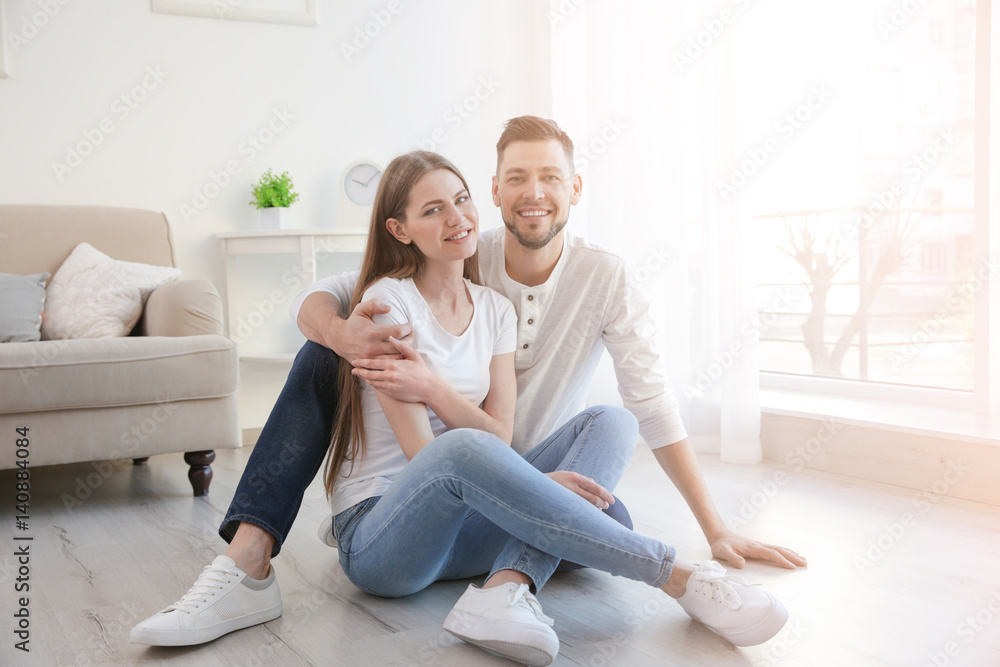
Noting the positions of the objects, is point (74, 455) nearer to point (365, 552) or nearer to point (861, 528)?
point (365, 552)

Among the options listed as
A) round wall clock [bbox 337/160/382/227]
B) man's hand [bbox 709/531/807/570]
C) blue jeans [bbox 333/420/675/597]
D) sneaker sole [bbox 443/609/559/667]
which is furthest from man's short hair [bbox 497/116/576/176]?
round wall clock [bbox 337/160/382/227]

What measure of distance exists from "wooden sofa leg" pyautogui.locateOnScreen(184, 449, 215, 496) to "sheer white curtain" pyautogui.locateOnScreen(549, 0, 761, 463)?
4.97 feet

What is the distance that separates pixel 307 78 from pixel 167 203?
0.72 metres

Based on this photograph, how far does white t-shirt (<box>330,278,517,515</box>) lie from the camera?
1.40 m

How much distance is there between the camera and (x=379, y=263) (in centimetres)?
151

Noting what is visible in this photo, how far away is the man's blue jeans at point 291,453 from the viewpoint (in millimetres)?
1350

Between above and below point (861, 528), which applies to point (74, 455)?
above

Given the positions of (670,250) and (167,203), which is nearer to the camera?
(670,250)

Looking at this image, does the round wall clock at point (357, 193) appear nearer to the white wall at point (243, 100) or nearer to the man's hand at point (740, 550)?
the white wall at point (243, 100)

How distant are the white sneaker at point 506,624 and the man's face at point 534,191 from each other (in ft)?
Result: 2.18

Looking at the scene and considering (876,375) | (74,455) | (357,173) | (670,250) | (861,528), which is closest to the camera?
(861,528)

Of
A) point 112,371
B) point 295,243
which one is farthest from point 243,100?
point 112,371

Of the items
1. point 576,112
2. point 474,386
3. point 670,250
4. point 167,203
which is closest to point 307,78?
point 167,203

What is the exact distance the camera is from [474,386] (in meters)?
1.44
